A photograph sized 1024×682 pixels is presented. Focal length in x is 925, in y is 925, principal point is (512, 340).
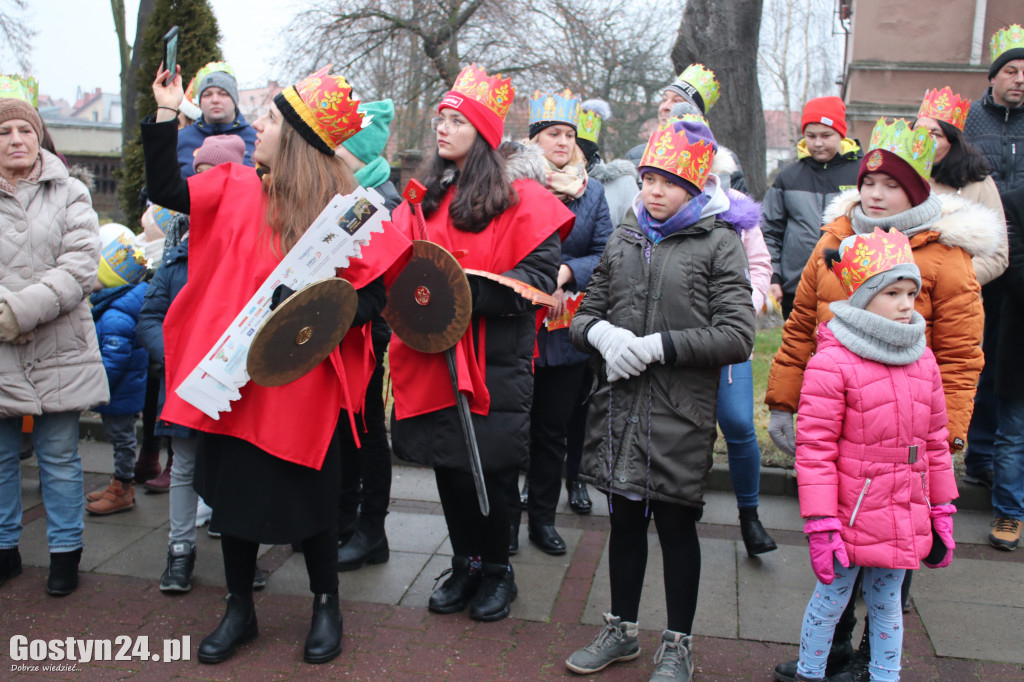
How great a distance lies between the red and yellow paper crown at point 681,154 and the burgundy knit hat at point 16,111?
2.68 m

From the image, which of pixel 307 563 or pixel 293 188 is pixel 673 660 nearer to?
pixel 307 563

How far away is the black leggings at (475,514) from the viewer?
3.76 meters

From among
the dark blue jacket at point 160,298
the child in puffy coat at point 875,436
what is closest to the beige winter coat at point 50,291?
the dark blue jacket at point 160,298

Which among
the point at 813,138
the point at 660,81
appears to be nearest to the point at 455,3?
the point at 660,81

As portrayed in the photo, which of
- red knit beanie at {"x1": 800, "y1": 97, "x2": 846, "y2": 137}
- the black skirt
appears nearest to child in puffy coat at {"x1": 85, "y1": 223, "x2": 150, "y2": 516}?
the black skirt

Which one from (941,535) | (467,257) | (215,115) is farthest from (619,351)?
(215,115)

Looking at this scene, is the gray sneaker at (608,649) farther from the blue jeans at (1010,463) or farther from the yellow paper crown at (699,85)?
the yellow paper crown at (699,85)

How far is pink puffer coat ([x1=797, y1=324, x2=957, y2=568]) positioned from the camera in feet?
9.80

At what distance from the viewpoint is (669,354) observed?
3.12m

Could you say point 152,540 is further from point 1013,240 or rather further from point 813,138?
point 1013,240

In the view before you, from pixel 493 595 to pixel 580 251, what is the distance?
168 cm

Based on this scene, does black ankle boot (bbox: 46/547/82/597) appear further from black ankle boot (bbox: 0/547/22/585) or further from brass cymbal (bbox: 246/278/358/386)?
brass cymbal (bbox: 246/278/358/386)

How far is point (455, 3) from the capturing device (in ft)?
68.1

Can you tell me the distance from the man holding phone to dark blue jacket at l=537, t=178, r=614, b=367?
2371 millimetres
